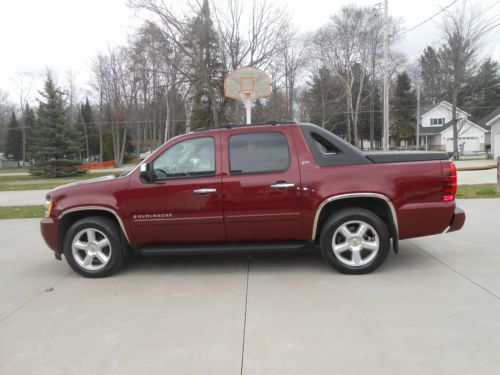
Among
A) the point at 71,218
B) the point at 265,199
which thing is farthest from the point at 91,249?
the point at 265,199

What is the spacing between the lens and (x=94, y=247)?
4.88 meters

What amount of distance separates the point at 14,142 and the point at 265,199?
2779 inches

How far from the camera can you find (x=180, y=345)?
10.2ft

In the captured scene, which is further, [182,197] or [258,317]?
[182,197]

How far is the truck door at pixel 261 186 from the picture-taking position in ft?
14.9

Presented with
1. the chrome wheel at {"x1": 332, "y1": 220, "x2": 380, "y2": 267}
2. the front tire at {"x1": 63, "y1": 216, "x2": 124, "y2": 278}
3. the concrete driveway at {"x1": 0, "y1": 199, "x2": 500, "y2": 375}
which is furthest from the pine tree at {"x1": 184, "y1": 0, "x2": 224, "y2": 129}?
the chrome wheel at {"x1": 332, "y1": 220, "x2": 380, "y2": 267}

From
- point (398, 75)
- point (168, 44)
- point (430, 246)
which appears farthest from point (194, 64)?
point (398, 75)

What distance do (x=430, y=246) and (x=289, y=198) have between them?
277 cm

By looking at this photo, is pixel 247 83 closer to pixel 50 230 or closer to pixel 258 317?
pixel 50 230

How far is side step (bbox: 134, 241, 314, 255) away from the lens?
4668mm

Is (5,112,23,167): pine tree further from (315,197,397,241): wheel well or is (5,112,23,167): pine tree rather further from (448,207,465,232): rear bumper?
(448,207,465,232): rear bumper

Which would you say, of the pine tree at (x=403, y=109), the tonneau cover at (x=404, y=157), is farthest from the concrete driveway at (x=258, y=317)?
the pine tree at (x=403, y=109)

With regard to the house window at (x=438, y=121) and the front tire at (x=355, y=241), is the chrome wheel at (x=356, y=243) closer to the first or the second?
the front tire at (x=355, y=241)

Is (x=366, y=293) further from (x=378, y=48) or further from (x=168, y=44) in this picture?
(x=378, y=48)
